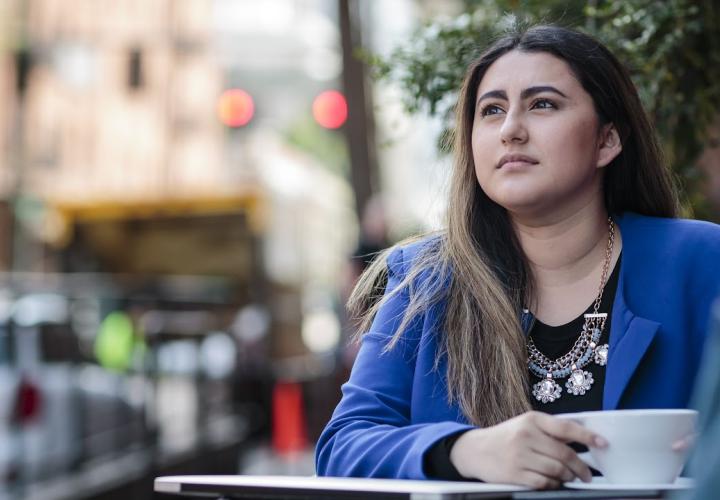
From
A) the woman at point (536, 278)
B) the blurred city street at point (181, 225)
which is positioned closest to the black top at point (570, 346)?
the woman at point (536, 278)

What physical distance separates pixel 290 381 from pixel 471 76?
38.1 feet

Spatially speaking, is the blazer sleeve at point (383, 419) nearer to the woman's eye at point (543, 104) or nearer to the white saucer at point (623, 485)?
the white saucer at point (623, 485)

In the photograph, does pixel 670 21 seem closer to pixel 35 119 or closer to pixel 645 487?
pixel 645 487

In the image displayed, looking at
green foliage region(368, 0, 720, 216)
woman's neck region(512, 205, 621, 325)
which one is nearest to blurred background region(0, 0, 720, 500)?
green foliage region(368, 0, 720, 216)

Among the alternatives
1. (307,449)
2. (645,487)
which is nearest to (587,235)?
(645,487)

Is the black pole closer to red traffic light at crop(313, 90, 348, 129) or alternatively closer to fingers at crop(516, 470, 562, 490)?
red traffic light at crop(313, 90, 348, 129)

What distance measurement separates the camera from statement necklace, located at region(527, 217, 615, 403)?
267cm

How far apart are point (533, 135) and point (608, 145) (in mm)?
354

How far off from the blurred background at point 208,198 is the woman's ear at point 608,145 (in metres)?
0.52

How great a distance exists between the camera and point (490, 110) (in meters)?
2.93

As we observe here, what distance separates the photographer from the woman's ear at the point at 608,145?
3061mm

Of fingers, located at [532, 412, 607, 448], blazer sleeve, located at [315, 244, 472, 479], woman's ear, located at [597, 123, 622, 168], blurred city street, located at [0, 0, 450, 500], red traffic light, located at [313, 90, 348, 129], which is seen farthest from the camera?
red traffic light, located at [313, 90, 348, 129]

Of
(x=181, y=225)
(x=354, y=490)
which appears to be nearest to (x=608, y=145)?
(x=354, y=490)

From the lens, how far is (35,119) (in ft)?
92.1
